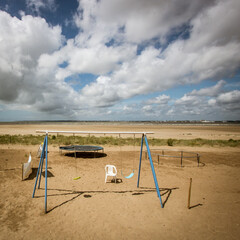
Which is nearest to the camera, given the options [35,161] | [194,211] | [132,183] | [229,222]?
[229,222]

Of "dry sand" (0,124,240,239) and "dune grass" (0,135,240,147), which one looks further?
"dune grass" (0,135,240,147)

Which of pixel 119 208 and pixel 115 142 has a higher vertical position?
pixel 115 142

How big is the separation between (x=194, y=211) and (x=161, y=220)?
1457 mm

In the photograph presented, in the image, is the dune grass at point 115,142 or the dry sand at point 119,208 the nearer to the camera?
the dry sand at point 119,208

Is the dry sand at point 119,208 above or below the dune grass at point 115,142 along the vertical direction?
below

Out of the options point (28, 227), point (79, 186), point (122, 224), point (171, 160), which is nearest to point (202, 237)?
point (122, 224)

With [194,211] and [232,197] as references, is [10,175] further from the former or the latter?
[232,197]

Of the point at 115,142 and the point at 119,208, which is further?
the point at 115,142

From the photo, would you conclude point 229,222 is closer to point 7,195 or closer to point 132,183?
point 132,183

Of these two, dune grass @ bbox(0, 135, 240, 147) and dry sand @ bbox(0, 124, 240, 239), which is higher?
dune grass @ bbox(0, 135, 240, 147)

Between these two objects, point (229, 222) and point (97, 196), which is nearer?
point (229, 222)

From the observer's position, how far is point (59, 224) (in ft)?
16.7

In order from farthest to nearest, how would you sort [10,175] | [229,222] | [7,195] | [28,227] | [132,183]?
[10,175], [132,183], [7,195], [229,222], [28,227]

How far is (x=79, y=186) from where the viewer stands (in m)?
8.22
